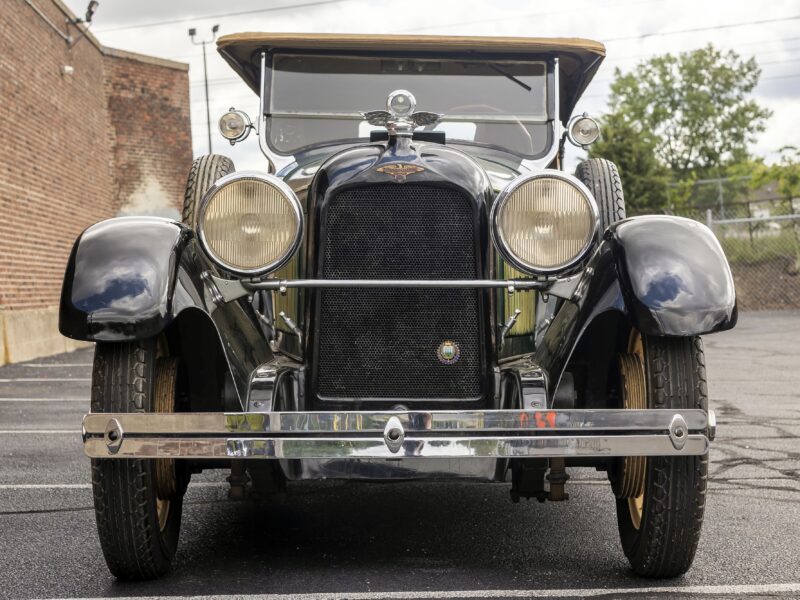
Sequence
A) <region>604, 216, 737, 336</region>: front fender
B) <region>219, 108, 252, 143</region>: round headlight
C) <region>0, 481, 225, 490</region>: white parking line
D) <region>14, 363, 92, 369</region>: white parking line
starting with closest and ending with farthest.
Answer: <region>604, 216, 737, 336</region>: front fender, <region>219, 108, 252, 143</region>: round headlight, <region>0, 481, 225, 490</region>: white parking line, <region>14, 363, 92, 369</region>: white parking line

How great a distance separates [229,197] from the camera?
310 cm

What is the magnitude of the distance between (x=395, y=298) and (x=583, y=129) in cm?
Result: 179

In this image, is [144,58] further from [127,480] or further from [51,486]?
[127,480]

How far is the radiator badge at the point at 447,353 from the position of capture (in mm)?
3281

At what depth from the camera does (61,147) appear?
14.5 m

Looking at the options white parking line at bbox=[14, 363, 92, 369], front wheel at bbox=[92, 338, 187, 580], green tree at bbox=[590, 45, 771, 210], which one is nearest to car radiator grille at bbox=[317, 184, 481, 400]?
front wheel at bbox=[92, 338, 187, 580]

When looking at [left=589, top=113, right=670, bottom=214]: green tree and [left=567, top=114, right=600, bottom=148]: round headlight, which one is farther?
[left=589, top=113, right=670, bottom=214]: green tree

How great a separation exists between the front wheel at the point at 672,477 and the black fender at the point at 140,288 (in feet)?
4.28

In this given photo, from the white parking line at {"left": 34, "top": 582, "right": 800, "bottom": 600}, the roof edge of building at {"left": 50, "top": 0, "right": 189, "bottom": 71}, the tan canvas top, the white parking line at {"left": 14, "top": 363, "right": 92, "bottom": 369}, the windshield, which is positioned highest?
the roof edge of building at {"left": 50, "top": 0, "right": 189, "bottom": 71}

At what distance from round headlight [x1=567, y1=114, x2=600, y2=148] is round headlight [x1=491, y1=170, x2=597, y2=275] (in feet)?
→ 5.14

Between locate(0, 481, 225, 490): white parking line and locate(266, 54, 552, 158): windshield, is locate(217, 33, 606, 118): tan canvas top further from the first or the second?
locate(0, 481, 225, 490): white parking line

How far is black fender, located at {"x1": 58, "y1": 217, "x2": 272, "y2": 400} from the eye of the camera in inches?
118

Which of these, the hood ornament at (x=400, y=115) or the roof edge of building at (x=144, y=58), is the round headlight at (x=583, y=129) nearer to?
the hood ornament at (x=400, y=115)

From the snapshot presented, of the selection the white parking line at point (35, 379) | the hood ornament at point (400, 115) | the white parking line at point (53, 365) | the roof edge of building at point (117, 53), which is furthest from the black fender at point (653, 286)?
the roof edge of building at point (117, 53)
